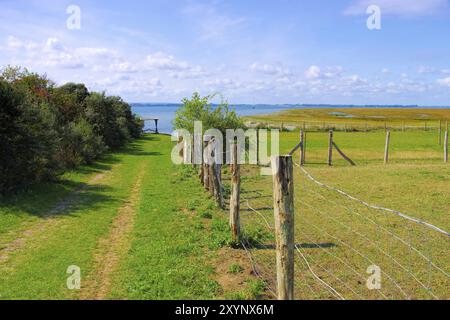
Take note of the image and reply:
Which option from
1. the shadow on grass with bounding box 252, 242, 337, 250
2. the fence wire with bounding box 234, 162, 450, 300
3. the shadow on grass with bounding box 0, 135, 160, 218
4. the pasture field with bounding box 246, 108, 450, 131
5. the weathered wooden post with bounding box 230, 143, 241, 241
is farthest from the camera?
the pasture field with bounding box 246, 108, 450, 131

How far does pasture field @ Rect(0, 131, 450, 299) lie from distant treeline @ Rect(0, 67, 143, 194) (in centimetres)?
104

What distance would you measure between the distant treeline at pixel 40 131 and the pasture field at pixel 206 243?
3.42 feet

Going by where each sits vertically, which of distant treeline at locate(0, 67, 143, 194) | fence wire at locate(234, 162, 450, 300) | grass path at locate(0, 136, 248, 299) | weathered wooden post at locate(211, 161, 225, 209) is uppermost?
distant treeline at locate(0, 67, 143, 194)

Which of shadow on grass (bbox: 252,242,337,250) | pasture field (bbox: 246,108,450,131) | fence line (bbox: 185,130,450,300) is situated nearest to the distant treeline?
fence line (bbox: 185,130,450,300)

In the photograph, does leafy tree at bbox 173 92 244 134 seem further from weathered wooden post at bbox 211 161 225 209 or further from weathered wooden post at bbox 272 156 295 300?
weathered wooden post at bbox 272 156 295 300

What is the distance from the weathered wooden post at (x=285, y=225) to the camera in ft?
17.9

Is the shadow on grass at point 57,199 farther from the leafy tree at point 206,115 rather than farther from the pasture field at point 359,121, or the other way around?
the pasture field at point 359,121

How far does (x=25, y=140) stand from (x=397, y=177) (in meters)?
16.1

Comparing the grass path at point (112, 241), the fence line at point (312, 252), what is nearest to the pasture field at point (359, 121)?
the grass path at point (112, 241)

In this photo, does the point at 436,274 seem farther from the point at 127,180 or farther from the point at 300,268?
the point at 127,180

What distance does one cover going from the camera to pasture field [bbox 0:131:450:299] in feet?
22.1
